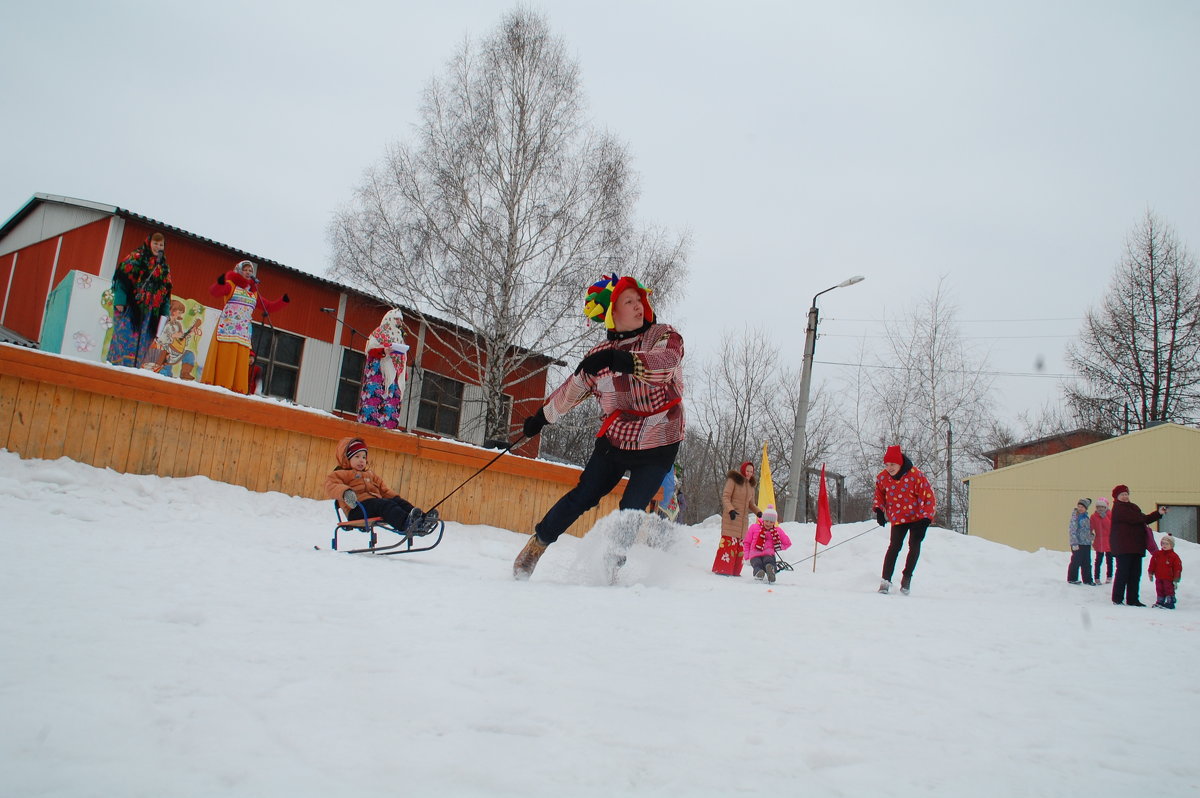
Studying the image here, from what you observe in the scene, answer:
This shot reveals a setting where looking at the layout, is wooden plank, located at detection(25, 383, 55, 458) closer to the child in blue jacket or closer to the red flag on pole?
the red flag on pole

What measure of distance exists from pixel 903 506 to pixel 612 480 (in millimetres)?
4020

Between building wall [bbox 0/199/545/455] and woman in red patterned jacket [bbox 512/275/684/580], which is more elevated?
building wall [bbox 0/199/545/455]

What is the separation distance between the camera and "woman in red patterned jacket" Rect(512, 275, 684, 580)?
173 inches

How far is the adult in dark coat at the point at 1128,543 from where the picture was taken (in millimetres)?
9531

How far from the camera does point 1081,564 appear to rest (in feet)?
38.9

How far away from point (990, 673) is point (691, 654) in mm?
1046

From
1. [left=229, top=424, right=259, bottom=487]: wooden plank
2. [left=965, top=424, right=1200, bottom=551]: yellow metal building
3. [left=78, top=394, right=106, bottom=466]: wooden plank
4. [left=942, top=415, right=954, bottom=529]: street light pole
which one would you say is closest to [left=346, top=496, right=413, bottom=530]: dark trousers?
[left=229, top=424, right=259, bottom=487]: wooden plank

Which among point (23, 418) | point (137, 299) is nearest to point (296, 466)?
point (23, 418)

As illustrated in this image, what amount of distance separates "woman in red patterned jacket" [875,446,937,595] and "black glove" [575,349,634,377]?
4120mm

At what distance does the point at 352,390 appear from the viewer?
57.5 feet


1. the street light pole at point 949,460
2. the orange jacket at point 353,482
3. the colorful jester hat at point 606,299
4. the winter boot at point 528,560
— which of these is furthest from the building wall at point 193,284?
the street light pole at point 949,460

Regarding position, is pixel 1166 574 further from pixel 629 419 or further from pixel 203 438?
pixel 203 438

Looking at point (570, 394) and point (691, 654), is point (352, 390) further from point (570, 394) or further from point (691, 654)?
point (691, 654)

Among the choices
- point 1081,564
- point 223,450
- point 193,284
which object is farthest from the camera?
point 193,284
